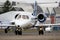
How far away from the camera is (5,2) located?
77375mm

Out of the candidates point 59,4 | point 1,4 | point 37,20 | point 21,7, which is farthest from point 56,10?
point 37,20

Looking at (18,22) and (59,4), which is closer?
(18,22)

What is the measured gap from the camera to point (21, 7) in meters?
77.1

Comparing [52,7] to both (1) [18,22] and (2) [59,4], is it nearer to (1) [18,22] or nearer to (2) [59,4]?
(2) [59,4]

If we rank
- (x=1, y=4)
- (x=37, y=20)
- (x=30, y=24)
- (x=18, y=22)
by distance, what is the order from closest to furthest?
(x=18, y=22)
(x=30, y=24)
(x=37, y=20)
(x=1, y=4)

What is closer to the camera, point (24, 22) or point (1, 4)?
point (24, 22)

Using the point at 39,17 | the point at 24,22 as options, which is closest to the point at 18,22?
the point at 24,22

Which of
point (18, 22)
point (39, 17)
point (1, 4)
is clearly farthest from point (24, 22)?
point (1, 4)

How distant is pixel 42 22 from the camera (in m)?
29.9

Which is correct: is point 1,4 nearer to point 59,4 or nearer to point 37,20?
point 59,4

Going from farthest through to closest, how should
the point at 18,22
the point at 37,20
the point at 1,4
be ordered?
the point at 1,4, the point at 37,20, the point at 18,22

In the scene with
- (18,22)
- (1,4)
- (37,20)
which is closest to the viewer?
(18,22)

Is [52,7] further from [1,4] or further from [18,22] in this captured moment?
[18,22]

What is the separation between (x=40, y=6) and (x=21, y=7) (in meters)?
4.73
